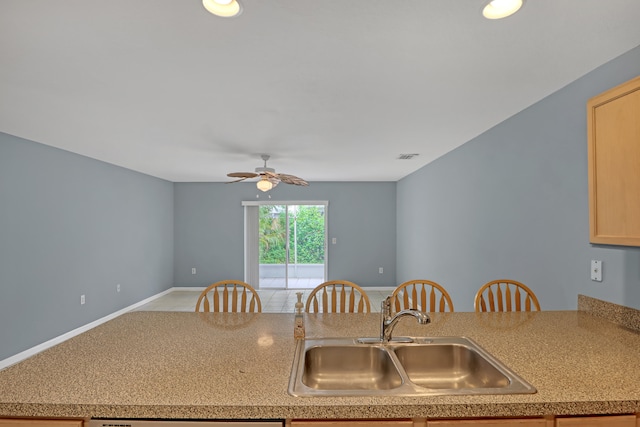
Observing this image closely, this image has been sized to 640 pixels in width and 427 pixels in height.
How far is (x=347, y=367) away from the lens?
4.91ft

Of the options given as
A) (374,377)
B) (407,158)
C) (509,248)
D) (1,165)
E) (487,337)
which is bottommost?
(374,377)

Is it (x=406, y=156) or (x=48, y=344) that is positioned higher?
(x=406, y=156)

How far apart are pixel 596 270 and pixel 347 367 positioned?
173 centimetres

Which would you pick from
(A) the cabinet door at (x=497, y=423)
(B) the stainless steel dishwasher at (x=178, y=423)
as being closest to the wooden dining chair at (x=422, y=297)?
(A) the cabinet door at (x=497, y=423)

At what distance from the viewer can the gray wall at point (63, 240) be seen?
3.51 metres

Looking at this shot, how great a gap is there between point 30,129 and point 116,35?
247 cm

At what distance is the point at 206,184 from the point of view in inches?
293

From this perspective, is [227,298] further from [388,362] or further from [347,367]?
[388,362]

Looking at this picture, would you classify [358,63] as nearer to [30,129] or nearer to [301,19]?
[301,19]

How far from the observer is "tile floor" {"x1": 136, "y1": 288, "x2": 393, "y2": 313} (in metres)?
5.77

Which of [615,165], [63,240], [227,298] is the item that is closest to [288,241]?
[63,240]

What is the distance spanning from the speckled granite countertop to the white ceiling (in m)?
1.50

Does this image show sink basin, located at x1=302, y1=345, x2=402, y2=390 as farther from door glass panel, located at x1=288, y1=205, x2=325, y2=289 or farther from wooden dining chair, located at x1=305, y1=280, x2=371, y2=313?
door glass panel, located at x1=288, y1=205, x2=325, y2=289

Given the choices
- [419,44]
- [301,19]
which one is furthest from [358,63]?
[301,19]
